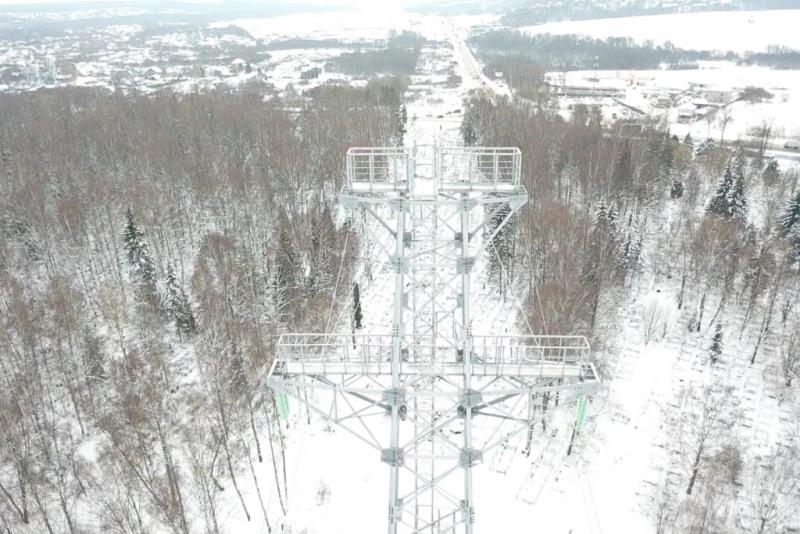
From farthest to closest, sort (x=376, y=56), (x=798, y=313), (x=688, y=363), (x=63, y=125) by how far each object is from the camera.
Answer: (x=376, y=56), (x=63, y=125), (x=798, y=313), (x=688, y=363)

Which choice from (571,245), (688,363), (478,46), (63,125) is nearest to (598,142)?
(571,245)

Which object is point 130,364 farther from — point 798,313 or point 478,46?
point 478,46

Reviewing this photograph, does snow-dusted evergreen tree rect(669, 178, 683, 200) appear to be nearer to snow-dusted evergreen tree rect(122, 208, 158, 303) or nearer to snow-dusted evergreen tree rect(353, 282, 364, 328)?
snow-dusted evergreen tree rect(353, 282, 364, 328)

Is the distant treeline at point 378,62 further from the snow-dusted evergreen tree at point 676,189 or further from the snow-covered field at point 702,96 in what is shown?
the snow-dusted evergreen tree at point 676,189

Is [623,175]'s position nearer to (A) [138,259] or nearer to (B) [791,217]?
(B) [791,217]

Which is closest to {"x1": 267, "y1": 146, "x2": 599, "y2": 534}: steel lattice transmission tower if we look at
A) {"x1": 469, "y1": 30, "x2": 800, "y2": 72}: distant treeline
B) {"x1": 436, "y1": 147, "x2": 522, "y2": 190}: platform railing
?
{"x1": 436, "y1": 147, "x2": 522, "y2": 190}: platform railing

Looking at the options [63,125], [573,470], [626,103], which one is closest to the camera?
[573,470]

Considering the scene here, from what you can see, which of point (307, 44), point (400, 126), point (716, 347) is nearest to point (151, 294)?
point (716, 347)
